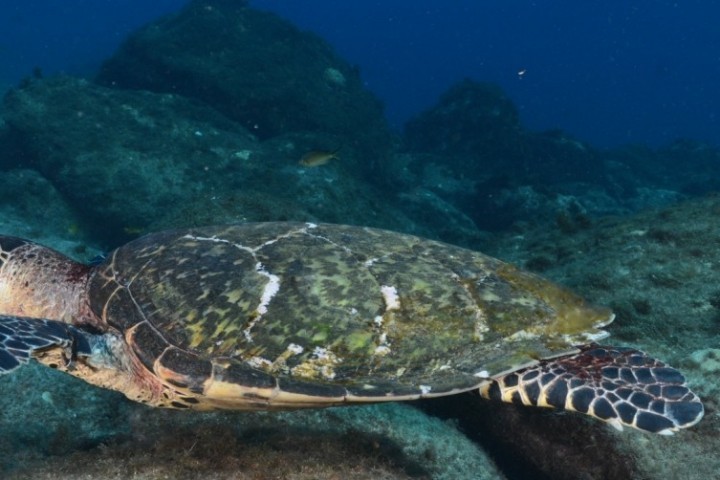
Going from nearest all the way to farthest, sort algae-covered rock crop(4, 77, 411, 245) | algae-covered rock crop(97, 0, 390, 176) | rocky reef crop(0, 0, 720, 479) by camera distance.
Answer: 1. rocky reef crop(0, 0, 720, 479)
2. algae-covered rock crop(4, 77, 411, 245)
3. algae-covered rock crop(97, 0, 390, 176)

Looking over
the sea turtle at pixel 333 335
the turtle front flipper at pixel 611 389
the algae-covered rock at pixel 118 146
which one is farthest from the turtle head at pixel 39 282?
the algae-covered rock at pixel 118 146

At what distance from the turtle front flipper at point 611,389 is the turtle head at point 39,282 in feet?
10.9

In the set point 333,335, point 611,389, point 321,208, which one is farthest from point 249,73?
point 611,389

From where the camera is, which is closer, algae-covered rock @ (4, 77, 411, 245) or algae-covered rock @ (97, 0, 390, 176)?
algae-covered rock @ (4, 77, 411, 245)

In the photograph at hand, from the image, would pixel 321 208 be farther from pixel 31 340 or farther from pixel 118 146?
pixel 31 340

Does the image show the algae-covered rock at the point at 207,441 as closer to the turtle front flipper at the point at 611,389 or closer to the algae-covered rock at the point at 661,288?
the algae-covered rock at the point at 661,288

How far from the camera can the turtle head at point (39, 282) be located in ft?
12.3

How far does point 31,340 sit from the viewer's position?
2.90m

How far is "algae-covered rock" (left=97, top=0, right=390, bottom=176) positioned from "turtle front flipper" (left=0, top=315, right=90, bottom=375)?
1285 cm

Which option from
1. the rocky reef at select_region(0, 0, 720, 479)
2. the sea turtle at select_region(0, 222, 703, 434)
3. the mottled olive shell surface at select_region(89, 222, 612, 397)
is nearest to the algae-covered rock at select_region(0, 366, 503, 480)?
the rocky reef at select_region(0, 0, 720, 479)

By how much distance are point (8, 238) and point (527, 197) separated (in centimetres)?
1440

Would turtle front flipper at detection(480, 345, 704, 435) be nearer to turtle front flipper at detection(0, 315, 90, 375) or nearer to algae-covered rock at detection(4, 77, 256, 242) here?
turtle front flipper at detection(0, 315, 90, 375)

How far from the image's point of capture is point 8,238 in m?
4.04

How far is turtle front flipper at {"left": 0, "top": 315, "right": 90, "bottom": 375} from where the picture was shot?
9.01ft
